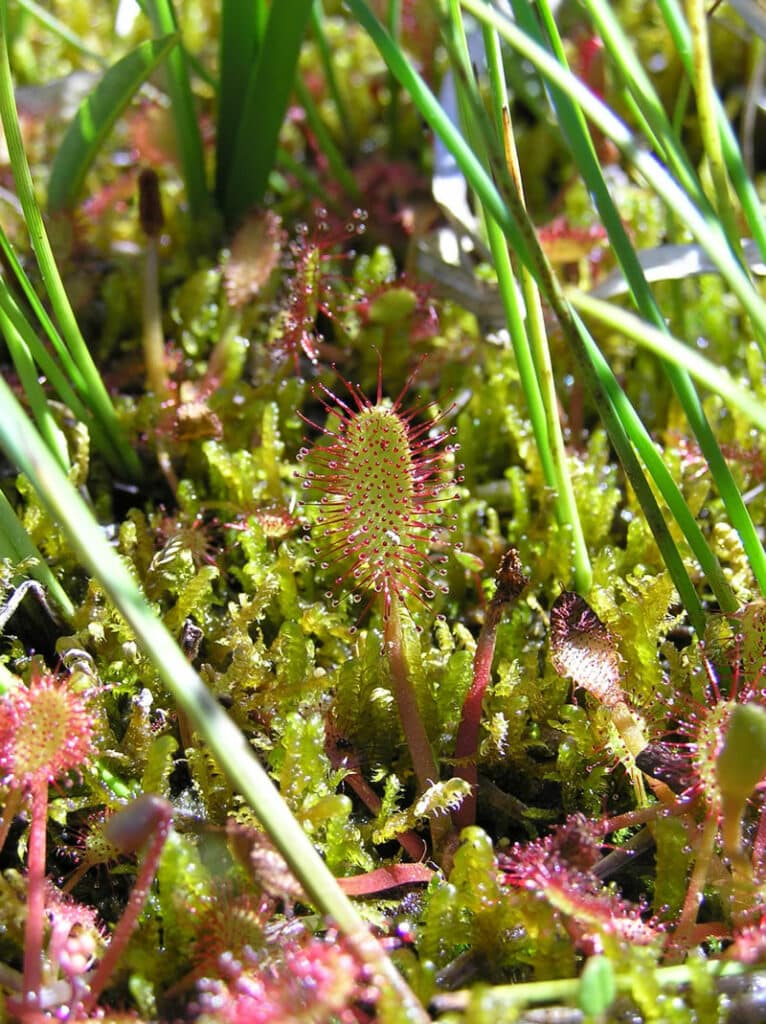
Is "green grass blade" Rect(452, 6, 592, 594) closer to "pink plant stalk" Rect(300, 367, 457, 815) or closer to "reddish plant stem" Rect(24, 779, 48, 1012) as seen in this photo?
"pink plant stalk" Rect(300, 367, 457, 815)

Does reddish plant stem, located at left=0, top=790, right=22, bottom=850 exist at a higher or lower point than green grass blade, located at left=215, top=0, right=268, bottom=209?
lower

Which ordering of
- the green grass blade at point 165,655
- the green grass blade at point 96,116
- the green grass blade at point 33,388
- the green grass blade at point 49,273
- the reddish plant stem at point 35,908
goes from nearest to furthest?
the green grass blade at point 165,655 → the reddish plant stem at point 35,908 → the green grass blade at point 49,273 → the green grass blade at point 33,388 → the green grass blade at point 96,116

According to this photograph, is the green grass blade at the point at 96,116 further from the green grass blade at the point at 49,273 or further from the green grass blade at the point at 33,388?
the green grass blade at the point at 33,388

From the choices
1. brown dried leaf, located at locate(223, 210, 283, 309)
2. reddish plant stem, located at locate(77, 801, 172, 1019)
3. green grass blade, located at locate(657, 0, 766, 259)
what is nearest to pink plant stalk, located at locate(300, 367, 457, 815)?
reddish plant stem, located at locate(77, 801, 172, 1019)

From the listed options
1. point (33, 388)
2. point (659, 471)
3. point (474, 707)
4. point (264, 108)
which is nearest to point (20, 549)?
point (33, 388)

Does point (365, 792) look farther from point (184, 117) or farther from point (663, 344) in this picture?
point (184, 117)

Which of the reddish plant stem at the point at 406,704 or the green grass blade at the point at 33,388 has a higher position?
the green grass blade at the point at 33,388

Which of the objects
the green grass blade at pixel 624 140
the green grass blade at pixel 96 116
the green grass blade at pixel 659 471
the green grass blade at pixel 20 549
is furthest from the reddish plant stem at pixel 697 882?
the green grass blade at pixel 96 116

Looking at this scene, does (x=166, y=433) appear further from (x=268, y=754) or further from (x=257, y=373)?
(x=268, y=754)
